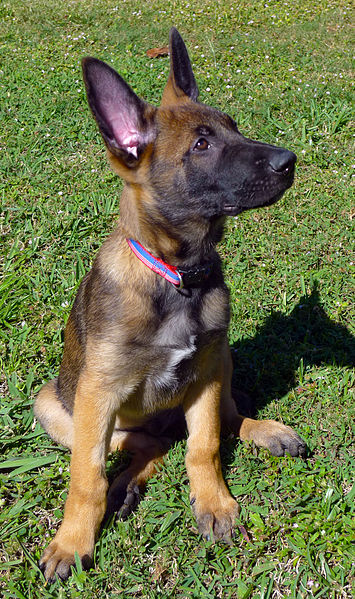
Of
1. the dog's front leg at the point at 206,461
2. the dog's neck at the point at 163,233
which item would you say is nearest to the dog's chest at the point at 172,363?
the dog's front leg at the point at 206,461

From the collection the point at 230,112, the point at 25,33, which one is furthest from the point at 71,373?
the point at 25,33

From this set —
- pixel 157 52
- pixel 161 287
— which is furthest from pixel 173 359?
pixel 157 52

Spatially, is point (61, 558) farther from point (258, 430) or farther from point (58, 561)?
point (258, 430)

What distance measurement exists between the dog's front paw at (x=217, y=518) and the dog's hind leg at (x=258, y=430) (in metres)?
0.46

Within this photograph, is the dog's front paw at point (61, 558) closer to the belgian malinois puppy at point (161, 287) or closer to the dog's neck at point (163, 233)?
the belgian malinois puppy at point (161, 287)

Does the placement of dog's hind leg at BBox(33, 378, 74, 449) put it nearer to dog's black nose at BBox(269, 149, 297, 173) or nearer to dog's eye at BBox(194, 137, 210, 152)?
dog's eye at BBox(194, 137, 210, 152)

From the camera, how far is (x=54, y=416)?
3.91 m

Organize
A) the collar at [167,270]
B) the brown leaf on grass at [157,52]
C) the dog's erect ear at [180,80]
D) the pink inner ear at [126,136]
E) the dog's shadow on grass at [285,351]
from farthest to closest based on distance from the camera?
the brown leaf on grass at [157,52] < the dog's shadow on grass at [285,351] < the dog's erect ear at [180,80] < the collar at [167,270] < the pink inner ear at [126,136]

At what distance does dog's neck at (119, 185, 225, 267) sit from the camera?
323cm

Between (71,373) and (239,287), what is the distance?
6.21ft

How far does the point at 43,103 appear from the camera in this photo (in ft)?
23.5

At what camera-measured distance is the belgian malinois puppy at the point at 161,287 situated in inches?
123

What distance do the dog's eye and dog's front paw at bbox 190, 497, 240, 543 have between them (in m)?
1.96

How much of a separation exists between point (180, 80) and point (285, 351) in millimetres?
2167
